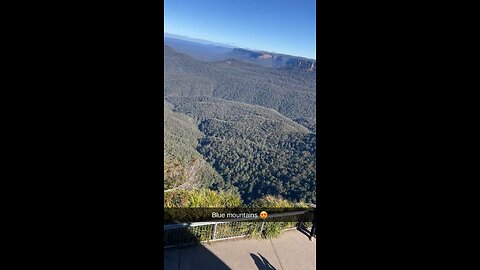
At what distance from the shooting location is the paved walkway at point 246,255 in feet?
12.2

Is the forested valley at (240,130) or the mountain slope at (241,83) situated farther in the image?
the mountain slope at (241,83)

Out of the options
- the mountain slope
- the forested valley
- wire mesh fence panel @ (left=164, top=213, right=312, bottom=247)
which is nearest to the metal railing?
wire mesh fence panel @ (left=164, top=213, right=312, bottom=247)

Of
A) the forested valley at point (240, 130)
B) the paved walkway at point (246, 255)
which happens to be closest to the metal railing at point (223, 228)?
the paved walkway at point (246, 255)

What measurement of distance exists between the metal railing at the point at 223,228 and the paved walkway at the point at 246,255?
0.38 ft

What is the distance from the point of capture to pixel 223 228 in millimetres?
4379

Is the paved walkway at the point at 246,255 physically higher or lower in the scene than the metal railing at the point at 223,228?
lower

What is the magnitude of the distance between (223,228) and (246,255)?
1.89ft

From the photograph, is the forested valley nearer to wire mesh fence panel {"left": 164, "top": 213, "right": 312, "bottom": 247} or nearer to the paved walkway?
wire mesh fence panel {"left": 164, "top": 213, "right": 312, "bottom": 247}

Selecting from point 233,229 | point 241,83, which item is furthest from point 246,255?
point 241,83

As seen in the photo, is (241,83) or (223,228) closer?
(223,228)

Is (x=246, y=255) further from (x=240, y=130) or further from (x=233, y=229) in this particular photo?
(x=240, y=130)

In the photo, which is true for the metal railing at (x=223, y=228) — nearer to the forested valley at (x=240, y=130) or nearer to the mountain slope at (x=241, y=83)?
the forested valley at (x=240, y=130)
